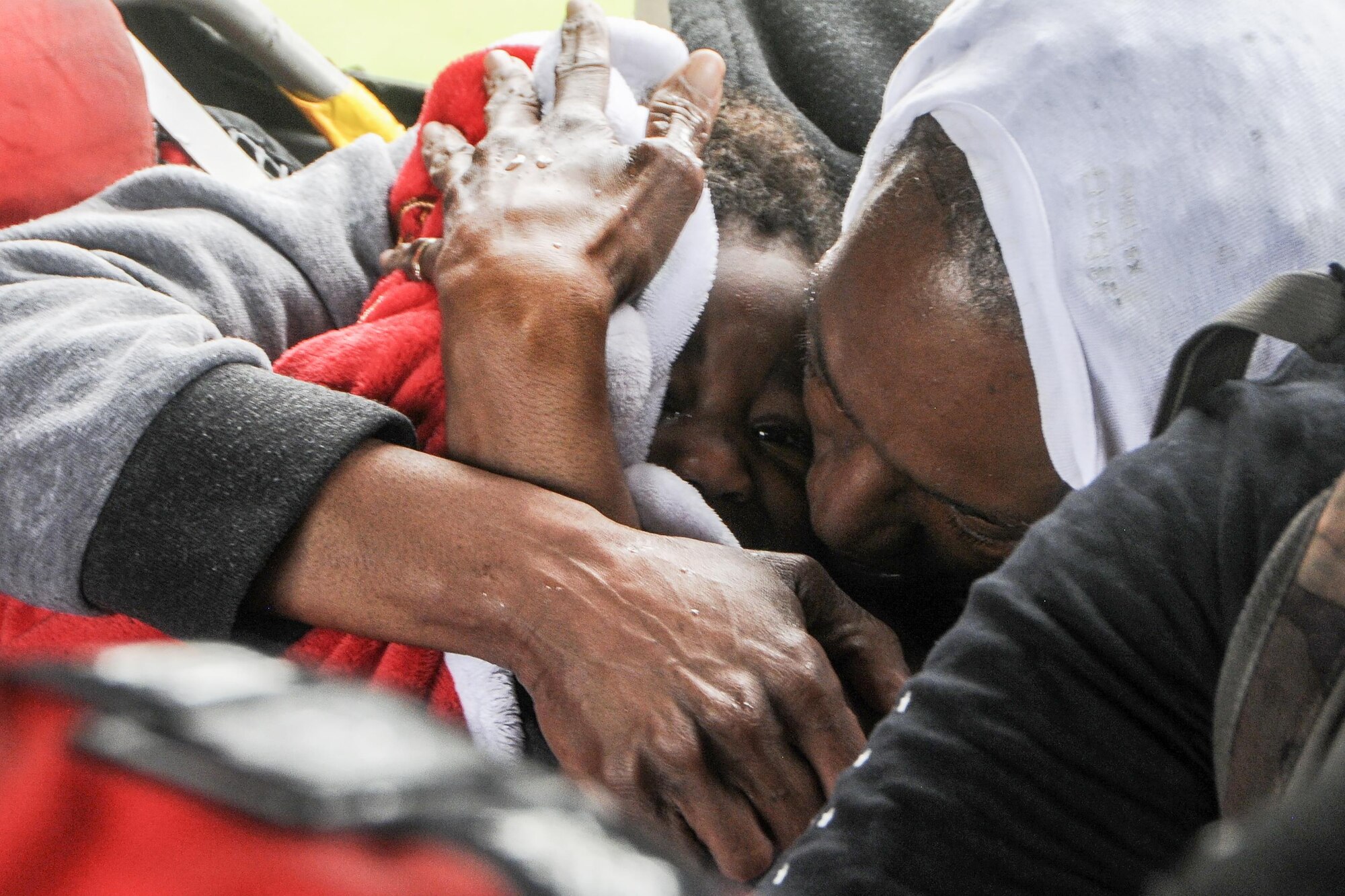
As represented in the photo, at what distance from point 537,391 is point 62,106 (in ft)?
2.62

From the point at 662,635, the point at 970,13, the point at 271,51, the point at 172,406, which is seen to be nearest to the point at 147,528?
the point at 172,406

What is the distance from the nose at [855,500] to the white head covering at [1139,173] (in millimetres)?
134

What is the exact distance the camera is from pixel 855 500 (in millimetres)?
784

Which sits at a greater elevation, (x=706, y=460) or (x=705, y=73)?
(x=705, y=73)

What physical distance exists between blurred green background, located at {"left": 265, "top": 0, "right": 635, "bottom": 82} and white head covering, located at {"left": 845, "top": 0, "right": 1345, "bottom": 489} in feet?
7.48

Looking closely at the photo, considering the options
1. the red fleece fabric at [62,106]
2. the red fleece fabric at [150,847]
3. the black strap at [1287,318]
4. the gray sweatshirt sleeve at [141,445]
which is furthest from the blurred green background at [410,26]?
the red fleece fabric at [150,847]

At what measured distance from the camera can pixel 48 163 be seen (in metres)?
1.14

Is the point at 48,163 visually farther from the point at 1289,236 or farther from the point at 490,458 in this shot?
the point at 1289,236

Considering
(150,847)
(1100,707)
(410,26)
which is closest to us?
(150,847)

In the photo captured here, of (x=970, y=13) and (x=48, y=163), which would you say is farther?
(x=48, y=163)

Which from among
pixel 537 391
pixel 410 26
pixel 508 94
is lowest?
pixel 410 26

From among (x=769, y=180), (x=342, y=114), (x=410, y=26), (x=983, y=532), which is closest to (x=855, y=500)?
(x=983, y=532)

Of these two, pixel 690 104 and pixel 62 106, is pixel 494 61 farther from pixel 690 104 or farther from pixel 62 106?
pixel 62 106

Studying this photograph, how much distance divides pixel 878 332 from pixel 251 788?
62 cm
